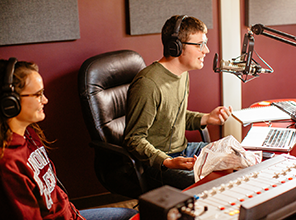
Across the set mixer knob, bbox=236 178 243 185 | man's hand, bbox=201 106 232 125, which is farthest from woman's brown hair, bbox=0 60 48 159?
man's hand, bbox=201 106 232 125

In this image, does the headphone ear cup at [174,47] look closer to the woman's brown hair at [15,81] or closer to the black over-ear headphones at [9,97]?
the woman's brown hair at [15,81]

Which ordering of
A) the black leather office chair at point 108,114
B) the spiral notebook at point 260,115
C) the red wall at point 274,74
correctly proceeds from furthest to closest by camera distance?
1. the red wall at point 274,74
2. the spiral notebook at point 260,115
3. the black leather office chair at point 108,114

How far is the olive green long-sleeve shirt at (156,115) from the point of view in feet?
5.00

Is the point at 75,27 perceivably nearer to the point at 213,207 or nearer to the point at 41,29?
the point at 41,29

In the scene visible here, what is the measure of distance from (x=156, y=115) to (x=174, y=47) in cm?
36

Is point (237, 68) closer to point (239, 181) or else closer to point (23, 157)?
point (239, 181)

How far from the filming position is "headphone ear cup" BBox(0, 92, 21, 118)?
0.96 metres

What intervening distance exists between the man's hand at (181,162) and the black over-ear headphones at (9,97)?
26.0 inches

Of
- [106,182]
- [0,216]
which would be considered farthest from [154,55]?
[0,216]

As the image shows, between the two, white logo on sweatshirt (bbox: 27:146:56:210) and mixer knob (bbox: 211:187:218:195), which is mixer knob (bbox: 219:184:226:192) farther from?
white logo on sweatshirt (bbox: 27:146:56:210)

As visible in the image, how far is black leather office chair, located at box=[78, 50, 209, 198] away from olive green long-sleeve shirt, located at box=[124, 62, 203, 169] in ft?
0.39

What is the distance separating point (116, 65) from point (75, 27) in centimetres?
48

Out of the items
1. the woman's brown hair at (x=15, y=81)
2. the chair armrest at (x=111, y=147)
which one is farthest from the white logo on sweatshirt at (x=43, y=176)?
the chair armrest at (x=111, y=147)

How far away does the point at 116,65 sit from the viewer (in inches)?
73.7
